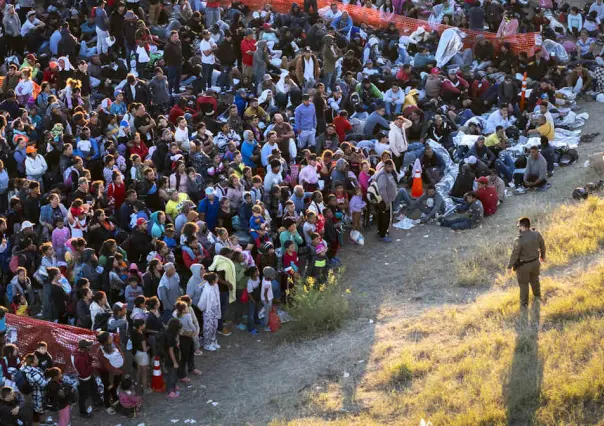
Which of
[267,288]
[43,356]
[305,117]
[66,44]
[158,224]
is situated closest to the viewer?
[43,356]

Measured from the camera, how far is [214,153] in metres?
21.5

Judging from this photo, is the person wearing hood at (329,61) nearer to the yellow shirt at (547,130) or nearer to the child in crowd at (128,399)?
the yellow shirt at (547,130)

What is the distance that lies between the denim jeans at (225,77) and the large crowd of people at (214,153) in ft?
0.21

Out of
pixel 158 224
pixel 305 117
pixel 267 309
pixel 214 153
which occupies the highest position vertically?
pixel 305 117

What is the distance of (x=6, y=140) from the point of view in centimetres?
2102

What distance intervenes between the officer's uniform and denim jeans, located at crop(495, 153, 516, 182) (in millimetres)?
5819

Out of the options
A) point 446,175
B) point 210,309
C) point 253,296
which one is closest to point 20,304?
point 210,309

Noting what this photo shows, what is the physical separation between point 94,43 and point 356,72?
21.3 ft

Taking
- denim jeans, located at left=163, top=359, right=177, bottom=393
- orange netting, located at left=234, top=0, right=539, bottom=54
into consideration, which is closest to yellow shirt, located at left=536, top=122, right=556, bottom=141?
orange netting, located at left=234, top=0, right=539, bottom=54

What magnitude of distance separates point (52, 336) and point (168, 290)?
6.12ft

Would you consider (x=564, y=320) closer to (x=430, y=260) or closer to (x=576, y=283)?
(x=576, y=283)

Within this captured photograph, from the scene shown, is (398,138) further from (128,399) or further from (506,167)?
(128,399)

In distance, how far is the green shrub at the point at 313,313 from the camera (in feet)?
58.3

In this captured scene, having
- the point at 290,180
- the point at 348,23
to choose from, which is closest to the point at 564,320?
the point at 290,180
